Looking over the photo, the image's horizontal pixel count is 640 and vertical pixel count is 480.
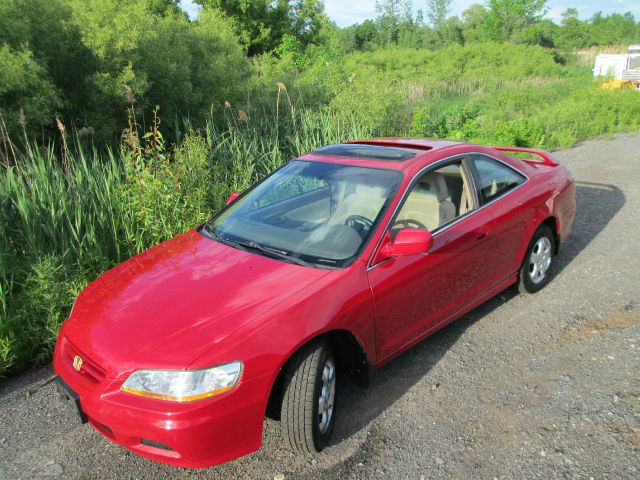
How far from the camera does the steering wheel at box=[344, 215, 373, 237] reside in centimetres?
328

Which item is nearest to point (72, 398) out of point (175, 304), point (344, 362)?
point (175, 304)

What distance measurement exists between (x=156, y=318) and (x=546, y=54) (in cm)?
4275

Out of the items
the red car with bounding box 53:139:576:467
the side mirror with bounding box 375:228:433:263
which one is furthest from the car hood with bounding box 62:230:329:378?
the side mirror with bounding box 375:228:433:263

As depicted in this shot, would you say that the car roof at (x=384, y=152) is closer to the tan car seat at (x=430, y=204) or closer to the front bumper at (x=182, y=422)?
the tan car seat at (x=430, y=204)

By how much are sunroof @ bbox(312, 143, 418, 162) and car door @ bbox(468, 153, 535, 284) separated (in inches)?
23.6

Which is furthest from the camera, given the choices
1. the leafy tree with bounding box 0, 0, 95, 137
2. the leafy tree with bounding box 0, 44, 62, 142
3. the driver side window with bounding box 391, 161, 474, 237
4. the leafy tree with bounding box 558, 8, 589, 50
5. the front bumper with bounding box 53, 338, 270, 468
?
the leafy tree with bounding box 558, 8, 589, 50

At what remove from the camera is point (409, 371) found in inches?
142

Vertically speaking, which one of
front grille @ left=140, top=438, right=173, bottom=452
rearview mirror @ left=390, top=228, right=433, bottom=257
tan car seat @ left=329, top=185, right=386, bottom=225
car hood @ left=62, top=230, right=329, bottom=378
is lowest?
front grille @ left=140, top=438, right=173, bottom=452

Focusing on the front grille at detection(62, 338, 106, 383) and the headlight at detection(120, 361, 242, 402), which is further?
the front grille at detection(62, 338, 106, 383)

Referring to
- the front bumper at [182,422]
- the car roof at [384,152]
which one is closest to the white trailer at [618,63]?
the car roof at [384,152]

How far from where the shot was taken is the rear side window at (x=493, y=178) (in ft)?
13.4

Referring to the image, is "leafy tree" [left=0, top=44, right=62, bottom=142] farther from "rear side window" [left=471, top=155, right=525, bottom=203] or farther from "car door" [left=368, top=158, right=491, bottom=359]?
"rear side window" [left=471, top=155, right=525, bottom=203]

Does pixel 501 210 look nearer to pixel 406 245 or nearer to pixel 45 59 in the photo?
pixel 406 245

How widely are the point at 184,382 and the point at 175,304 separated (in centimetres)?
59
